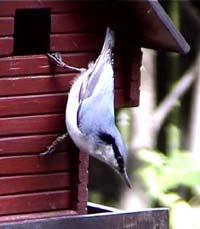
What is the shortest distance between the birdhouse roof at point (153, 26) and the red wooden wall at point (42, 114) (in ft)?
0.35

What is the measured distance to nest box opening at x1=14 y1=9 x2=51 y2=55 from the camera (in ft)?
11.4

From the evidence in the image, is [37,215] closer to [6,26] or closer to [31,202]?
[31,202]

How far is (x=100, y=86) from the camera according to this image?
Result: 3.35 m

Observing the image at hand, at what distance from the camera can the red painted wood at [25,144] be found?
3391mm

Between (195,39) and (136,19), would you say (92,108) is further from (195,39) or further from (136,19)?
(195,39)

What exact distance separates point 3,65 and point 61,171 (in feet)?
1.54

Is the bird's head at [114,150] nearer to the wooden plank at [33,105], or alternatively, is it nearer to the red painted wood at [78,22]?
the wooden plank at [33,105]

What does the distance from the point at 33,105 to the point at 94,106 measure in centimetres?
22

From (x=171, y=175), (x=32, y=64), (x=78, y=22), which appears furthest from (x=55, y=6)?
(x=171, y=175)

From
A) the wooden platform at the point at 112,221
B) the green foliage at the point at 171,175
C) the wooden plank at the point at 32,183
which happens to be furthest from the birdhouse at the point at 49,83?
the green foliage at the point at 171,175

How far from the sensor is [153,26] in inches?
133

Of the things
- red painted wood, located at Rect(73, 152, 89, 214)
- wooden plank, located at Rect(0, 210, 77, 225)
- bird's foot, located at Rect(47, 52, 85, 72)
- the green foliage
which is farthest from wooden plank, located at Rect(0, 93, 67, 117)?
the green foliage

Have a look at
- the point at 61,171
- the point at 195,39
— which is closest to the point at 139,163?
the point at 195,39

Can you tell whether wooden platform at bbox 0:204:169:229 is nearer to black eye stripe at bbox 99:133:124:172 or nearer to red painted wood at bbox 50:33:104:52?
black eye stripe at bbox 99:133:124:172
